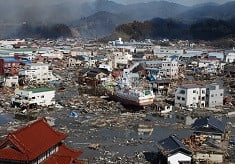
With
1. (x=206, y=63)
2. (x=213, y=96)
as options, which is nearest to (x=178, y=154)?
(x=213, y=96)

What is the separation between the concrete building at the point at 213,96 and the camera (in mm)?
16031

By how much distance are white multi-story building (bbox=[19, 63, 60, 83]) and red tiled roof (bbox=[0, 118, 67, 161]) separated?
14382mm

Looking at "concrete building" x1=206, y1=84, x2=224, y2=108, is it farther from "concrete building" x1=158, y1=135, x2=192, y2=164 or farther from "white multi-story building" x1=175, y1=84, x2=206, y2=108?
"concrete building" x1=158, y1=135, x2=192, y2=164

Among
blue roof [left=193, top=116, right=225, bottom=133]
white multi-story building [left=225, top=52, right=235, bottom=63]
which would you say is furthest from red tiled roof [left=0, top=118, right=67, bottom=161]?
white multi-story building [left=225, top=52, right=235, bottom=63]

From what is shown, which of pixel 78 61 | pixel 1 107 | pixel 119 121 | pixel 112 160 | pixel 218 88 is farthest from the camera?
pixel 78 61

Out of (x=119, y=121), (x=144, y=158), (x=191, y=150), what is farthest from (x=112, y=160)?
(x=119, y=121)

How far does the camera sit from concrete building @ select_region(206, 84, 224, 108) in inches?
631

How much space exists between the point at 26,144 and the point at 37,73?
15.2 metres

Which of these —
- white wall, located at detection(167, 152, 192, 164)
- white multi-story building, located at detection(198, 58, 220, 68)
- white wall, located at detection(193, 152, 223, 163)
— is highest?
white multi-story building, located at detection(198, 58, 220, 68)

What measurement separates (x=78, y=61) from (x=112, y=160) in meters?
20.0

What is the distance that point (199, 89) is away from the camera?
1589 centimetres

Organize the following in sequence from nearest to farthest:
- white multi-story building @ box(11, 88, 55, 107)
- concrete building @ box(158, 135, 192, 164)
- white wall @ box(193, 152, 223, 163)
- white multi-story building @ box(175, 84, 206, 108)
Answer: concrete building @ box(158, 135, 192, 164), white wall @ box(193, 152, 223, 163), white multi-story building @ box(11, 88, 55, 107), white multi-story building @ box(175, 84, 206, 108)

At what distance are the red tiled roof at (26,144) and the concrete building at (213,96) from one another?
10.1m

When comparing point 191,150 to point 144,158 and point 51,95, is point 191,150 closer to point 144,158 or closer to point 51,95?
point 144,158
